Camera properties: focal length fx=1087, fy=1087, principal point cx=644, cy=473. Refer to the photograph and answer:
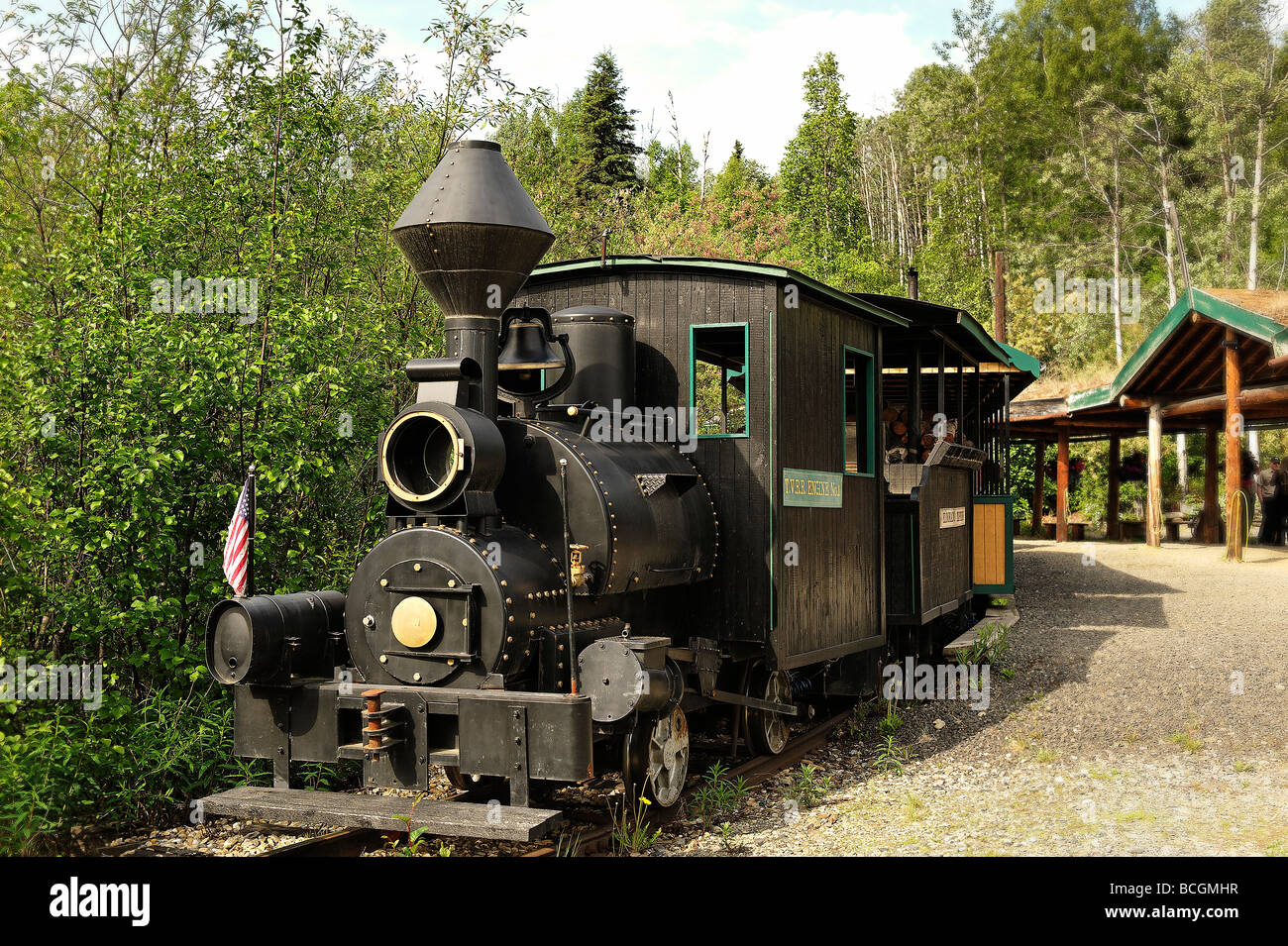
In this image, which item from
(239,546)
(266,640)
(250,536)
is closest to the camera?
(266,640)

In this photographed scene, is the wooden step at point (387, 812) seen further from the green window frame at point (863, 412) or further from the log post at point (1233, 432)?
the log post at point (1233, 432)

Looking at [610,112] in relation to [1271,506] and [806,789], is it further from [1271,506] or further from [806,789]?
[806,789]

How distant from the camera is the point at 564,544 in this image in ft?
18.4

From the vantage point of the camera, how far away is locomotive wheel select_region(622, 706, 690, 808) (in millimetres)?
5914

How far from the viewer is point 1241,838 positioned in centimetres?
598

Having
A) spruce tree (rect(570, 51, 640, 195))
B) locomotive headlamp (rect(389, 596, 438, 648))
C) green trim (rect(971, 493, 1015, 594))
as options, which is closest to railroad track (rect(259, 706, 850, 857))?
locomotive headlamp (rect(389, 596, 438, 648))

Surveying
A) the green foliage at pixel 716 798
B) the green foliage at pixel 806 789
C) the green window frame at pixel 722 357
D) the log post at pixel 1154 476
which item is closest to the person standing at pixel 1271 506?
the log post at pixel 1154 476

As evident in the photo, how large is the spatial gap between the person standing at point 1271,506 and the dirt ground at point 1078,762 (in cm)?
1097

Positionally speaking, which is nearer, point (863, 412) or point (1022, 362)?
point (863, 412)

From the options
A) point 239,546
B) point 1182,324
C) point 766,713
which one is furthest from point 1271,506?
point 239,546

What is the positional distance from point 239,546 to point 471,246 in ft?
7.09

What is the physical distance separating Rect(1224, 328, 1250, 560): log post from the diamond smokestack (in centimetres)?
1679

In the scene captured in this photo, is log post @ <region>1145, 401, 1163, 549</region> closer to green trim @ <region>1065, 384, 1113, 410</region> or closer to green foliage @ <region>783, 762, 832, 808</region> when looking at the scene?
green trim @ <region>1065, 384, 1113, 410</region>

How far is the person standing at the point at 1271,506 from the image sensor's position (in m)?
22.9
